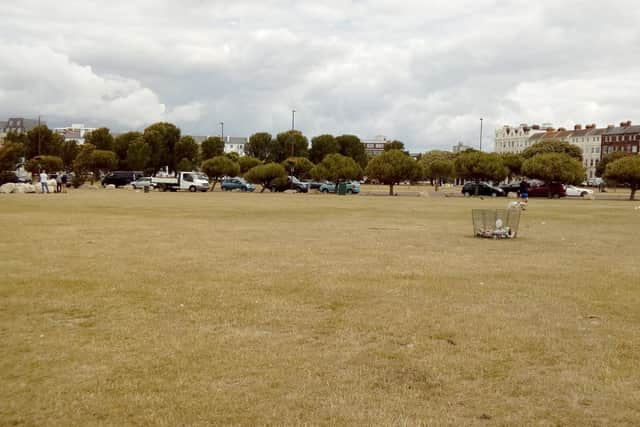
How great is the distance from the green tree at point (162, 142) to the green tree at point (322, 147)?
2734cm

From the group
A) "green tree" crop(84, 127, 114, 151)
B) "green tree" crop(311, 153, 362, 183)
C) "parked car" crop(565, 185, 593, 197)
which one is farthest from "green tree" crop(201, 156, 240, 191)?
"parked car" crop(565, 185, 593, 197)

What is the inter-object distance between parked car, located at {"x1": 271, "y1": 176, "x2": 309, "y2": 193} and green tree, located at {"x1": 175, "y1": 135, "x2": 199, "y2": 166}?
31.5m

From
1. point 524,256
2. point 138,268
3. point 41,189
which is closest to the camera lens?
point 138,268

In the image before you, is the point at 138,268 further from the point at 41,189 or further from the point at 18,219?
the point at 41,189

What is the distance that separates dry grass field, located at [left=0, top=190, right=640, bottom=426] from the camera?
209 inches

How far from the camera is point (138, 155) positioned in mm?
95562

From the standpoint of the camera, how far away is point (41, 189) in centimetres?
5247

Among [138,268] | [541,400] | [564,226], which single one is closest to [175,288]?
[138,268]

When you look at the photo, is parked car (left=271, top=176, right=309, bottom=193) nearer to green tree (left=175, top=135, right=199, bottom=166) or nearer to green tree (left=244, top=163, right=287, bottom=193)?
green tree (left=244, top=163, right=287, bottom=193)

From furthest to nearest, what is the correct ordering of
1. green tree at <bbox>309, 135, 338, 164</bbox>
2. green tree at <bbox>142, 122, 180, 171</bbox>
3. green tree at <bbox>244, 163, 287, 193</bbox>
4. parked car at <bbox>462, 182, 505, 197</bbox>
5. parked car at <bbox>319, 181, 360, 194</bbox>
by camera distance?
green tree at <bbox>309, 135, 338, 164</bbox>, green tree at <bbox>142, 122, 180, 171</bbox>, green tree at <bbox>244, 163, 287, 193</bbox>, parked car at <bbox>319, 181, 360, 194</bbox>, parked car at <bbox>462, 182, 505, 197</bbox>

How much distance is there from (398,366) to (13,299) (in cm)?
610

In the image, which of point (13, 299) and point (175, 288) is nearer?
point (13, 299)

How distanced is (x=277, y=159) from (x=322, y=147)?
29.4ft

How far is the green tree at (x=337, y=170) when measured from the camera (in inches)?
2680
